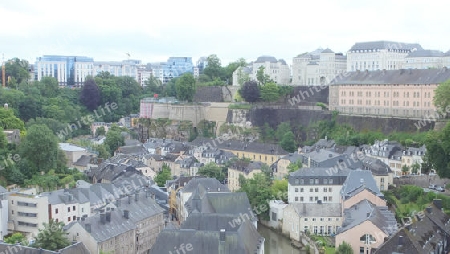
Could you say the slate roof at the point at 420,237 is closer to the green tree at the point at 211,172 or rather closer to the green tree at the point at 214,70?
the green tree at the point at 211,172

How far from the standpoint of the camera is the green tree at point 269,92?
2484 inches

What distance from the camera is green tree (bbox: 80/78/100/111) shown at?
235 feet

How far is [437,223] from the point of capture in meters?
23.9

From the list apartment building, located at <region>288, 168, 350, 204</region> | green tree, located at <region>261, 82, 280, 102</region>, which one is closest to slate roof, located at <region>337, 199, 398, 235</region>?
apartment building, located at <region>288, 168, 350, 204</region>

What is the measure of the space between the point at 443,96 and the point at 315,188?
16277 millimetres

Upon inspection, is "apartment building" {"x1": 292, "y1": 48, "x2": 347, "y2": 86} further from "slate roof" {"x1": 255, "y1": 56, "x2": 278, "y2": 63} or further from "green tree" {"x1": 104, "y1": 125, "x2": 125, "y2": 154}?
"green tree" {"x1": 104, "y1": 125, "x2": 125, "y2": 154}

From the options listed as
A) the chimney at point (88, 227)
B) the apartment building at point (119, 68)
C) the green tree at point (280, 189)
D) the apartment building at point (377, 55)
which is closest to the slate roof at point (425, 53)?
the apartment building at point (377, 55)

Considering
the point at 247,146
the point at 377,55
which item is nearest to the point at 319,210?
the point at 247,146

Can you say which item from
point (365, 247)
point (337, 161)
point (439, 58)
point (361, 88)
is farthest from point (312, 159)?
point (439, 58)

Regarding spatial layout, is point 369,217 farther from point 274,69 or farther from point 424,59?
point 274,69

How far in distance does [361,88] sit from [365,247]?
3165 cm

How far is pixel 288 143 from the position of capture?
5338 centimetres

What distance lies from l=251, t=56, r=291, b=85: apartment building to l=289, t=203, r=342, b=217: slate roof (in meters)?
41.6

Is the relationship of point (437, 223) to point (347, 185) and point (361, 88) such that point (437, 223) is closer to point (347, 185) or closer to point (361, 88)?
point (347, 185)
